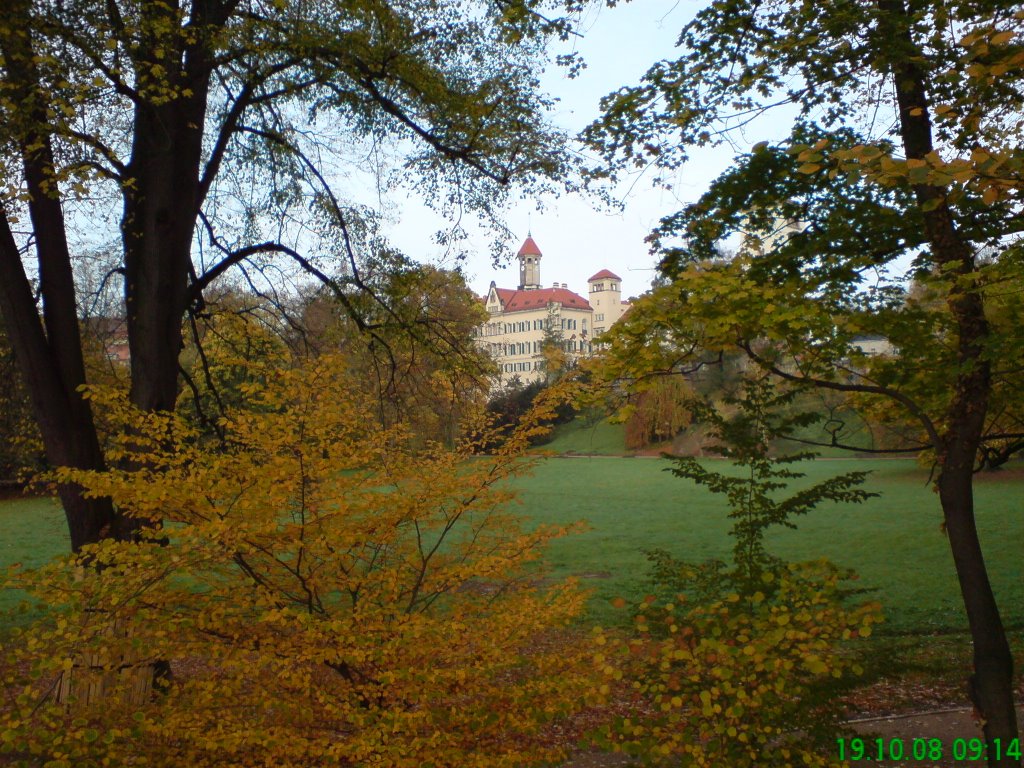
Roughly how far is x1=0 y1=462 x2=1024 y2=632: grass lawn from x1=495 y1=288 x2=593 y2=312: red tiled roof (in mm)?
44075

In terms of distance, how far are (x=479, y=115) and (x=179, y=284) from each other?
3233 mm

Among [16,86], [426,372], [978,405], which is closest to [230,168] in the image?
[426,372]

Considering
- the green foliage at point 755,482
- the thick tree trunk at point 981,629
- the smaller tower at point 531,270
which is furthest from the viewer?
the smaller tower at point 531,270

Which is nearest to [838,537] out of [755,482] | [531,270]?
[755,482]

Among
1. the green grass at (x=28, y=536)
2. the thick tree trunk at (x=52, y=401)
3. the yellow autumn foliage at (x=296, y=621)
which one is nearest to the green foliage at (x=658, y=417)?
the yellow autumn foliage at (x=296, y=621)

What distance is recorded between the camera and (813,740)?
4137 mm

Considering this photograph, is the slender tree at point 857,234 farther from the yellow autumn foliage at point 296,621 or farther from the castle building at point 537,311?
the castle building at point 537,311

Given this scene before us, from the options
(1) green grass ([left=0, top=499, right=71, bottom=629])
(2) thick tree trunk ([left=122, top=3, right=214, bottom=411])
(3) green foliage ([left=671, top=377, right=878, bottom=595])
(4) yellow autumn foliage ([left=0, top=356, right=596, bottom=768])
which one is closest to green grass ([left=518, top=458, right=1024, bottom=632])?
(3) green foliage ([left=671, top=377, right=878, bottom=595])

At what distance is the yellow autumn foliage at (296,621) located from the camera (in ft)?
11.2

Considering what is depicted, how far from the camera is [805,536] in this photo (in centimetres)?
1983

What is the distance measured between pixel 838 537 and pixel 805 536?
743 millimetres

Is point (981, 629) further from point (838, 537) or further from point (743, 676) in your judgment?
point (838, 537)

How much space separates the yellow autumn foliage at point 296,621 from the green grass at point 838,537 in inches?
76.1

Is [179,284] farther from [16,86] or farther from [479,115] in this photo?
[479,115]
